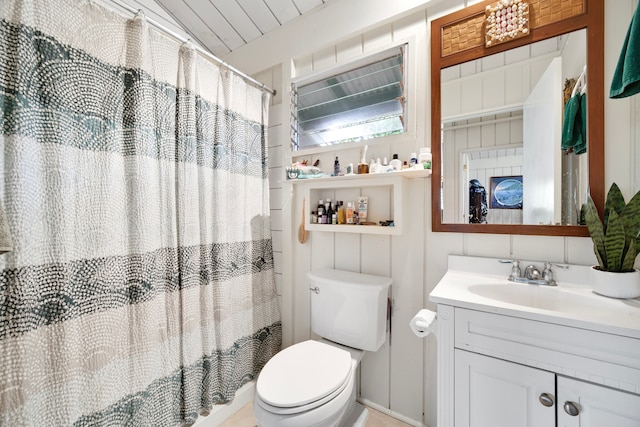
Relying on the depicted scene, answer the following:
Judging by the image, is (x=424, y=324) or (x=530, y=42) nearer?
(x=424, y=324)

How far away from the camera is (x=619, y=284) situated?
0.86 meters

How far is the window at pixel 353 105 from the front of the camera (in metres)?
1.45

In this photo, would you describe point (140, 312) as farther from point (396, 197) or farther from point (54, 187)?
point (396, 197)

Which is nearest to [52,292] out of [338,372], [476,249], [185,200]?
[185,200]

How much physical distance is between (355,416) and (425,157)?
1.40 m

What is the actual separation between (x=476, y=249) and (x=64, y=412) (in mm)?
1722

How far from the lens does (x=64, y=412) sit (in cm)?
92

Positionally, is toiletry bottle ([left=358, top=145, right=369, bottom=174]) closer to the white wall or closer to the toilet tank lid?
the white wall

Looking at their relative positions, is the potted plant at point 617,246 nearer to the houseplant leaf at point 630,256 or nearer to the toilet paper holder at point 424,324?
the houseplant leaf at point 630,256

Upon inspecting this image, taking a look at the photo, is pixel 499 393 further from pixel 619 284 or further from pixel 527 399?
pixel 619 284

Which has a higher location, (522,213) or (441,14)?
(441,14)

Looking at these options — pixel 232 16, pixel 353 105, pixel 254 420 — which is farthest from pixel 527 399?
pixel 232 16

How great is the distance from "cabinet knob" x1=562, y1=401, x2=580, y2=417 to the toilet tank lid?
0.71 m

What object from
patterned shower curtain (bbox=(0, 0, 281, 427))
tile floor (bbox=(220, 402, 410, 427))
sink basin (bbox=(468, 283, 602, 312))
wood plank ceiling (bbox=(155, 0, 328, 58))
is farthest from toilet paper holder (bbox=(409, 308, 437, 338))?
wood plank ceiling (bbox=(155, 0, 328, 58))
